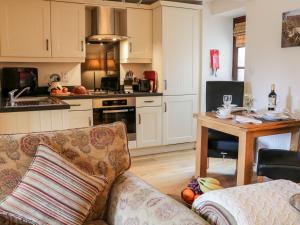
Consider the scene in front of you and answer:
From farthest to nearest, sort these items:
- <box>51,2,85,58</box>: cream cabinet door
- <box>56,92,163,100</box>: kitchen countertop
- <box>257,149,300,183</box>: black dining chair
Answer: <box>51,2,85,58</box>: cream cabinet door < <box>56,92,163,100</box>: kitchen countertop < <box>257,149,300,183</box>: black dining chair

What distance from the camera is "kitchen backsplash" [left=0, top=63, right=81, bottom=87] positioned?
4301mm

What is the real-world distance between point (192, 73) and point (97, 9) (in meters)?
1.64

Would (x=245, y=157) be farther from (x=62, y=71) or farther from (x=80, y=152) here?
(x=62, y=71)

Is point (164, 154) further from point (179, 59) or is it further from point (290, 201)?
point (290, 201)

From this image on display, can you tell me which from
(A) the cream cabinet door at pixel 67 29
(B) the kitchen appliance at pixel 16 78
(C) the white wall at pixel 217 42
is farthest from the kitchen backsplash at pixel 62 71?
(C) the white wall at pixel 217 42


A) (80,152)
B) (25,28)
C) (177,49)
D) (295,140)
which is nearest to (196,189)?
(80,152)

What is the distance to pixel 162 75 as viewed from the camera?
4332 mm

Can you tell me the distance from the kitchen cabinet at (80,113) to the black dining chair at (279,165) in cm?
222

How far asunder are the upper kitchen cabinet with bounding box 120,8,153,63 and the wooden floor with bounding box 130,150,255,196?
1.48 meters

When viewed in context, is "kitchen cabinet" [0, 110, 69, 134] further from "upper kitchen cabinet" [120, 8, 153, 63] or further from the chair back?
"upper kitchen cabinet" [120, 8, 153, 63]

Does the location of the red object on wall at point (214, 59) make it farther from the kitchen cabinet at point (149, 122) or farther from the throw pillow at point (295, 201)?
the throw pillow at point (295, 201)

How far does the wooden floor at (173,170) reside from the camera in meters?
3.28

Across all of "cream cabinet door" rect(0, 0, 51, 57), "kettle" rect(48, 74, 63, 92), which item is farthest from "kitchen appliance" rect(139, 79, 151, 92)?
"cream cabinet door" rect(0, 0, 51, 57)

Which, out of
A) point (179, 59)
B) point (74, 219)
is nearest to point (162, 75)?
point (179, 59)
